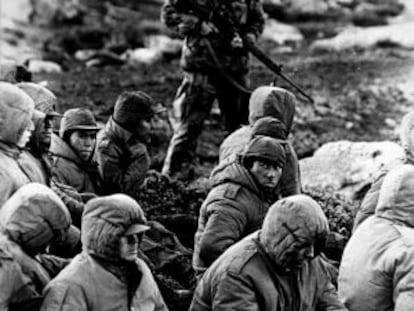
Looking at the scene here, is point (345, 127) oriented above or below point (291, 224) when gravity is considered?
below

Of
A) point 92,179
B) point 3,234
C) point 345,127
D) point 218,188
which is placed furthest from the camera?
point 345,127

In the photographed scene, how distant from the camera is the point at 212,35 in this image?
1534 centimetres

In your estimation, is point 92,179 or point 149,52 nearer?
point 92,179

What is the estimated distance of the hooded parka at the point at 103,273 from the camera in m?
8.63

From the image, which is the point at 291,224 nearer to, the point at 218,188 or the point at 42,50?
the point at 218,188

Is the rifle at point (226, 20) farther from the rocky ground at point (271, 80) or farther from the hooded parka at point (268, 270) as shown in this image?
the hooded parka at point (268, 270)

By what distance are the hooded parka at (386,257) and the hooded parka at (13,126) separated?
2473 millimetres

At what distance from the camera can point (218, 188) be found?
35.1 ft

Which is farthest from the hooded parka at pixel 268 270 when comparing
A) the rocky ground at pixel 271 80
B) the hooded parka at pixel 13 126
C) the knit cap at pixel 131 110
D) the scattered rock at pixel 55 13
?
the scattered rock at pixel 55 13

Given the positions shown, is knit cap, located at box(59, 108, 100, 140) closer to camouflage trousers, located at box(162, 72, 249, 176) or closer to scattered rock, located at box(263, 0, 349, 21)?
camouflage trousers, located at box(162, 72, 249, 176)

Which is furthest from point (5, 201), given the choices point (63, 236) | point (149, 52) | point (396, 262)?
point (149, 52)

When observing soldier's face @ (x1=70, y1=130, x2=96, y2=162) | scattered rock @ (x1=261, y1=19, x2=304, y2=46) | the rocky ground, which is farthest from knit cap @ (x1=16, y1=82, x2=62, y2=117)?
scattered rock @ (x1=261, y1=19, x2=304, y2=46)

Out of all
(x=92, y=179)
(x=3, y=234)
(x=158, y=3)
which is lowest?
(x=158, y=3)

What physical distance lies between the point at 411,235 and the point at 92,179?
345 centimetres
